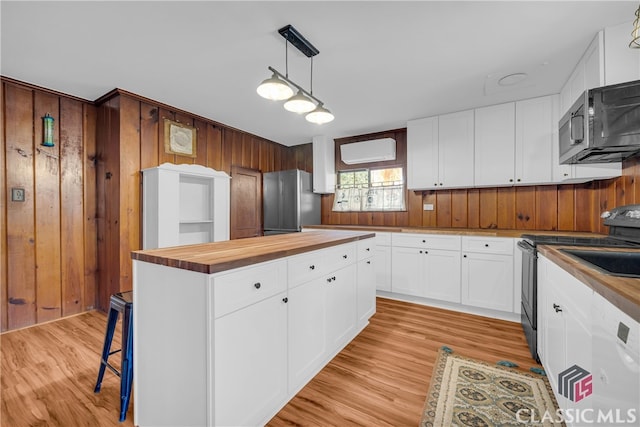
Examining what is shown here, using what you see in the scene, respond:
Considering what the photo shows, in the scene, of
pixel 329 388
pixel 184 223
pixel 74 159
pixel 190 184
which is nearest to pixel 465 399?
pixel 329 388

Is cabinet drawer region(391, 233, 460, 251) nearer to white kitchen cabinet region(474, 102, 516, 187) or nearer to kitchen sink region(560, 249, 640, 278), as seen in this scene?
white kitchen cabinet region(474, 102, 516, 187)

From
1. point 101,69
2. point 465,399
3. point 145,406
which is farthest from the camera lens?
point 101,69

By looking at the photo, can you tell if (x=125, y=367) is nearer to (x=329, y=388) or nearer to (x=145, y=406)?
(x=145, y=406)

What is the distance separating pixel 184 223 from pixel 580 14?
13.5 ft

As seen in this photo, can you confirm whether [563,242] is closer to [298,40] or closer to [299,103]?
[299,103]

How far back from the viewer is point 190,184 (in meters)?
3.73

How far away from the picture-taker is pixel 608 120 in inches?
67.5

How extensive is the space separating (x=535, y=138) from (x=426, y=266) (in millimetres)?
1869

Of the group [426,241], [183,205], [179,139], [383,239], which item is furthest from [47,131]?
[426,241]

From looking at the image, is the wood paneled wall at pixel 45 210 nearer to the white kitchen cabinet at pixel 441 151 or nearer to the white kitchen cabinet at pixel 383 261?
the white kitchen cabinet at pixel 383 261

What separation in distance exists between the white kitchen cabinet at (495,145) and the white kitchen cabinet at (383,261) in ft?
4.33

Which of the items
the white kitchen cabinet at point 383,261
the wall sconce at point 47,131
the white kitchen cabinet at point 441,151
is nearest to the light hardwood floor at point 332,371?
the white kitchen cabinet at point 383,261

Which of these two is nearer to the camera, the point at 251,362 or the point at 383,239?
the point at 251,362

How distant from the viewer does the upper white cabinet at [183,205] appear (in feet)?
10.0
